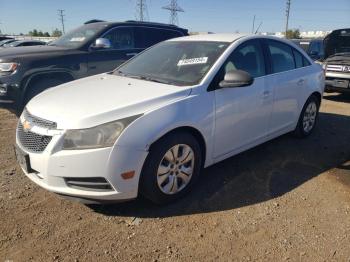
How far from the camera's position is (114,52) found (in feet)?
23.1

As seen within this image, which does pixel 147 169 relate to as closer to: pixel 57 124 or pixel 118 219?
pixel 118 219

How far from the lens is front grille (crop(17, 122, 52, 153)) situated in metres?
3.13

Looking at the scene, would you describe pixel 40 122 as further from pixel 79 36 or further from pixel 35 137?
pixel 79 36

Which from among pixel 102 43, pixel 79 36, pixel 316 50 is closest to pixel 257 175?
pixel 102 43

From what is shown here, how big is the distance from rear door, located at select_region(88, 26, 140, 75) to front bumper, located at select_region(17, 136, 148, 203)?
3829 mm

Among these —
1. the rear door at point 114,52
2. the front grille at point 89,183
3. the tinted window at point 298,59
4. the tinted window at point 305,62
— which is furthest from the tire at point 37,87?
the tinted window at point 305,62

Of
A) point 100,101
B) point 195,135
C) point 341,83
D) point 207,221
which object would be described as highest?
point 100,101

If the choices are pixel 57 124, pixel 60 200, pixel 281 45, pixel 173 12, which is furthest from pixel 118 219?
Answer: pixel 173 12

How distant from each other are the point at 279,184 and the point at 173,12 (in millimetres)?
46248

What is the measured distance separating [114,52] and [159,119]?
4.23 m

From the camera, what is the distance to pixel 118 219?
130 inches

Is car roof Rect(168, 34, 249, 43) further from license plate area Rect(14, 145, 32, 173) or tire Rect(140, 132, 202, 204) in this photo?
license plate area Rect(14, 145, 32, 173)

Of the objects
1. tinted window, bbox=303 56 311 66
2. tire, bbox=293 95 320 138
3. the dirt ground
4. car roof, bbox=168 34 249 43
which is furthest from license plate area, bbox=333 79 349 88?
car roof, bbox=168 34 249 43

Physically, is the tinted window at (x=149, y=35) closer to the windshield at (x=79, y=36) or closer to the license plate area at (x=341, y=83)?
the windshield at (x=79, y=36)
